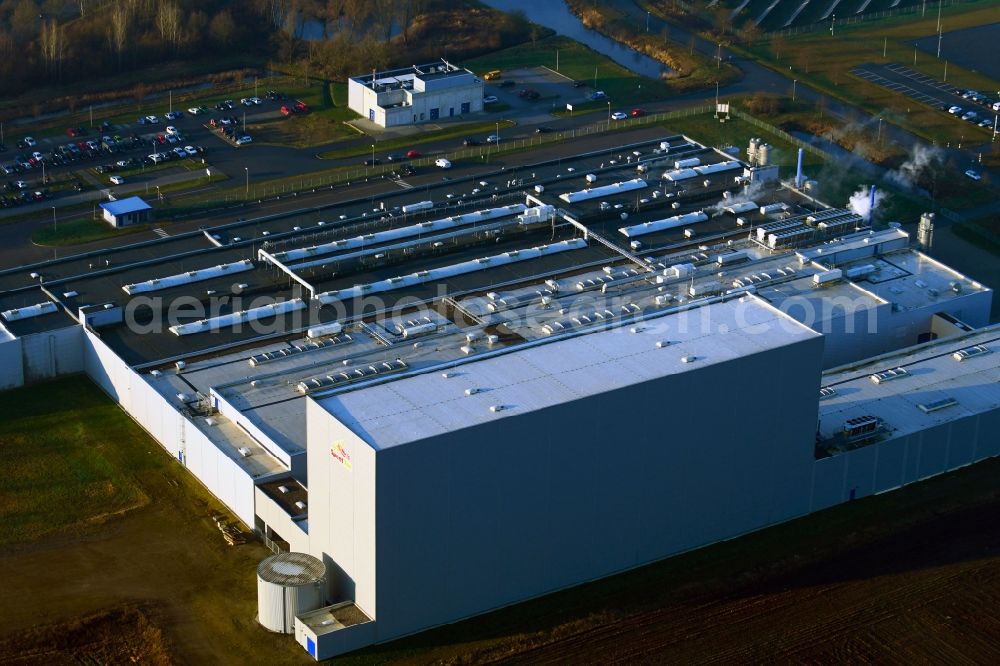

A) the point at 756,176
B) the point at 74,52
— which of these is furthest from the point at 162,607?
the point at 74,52

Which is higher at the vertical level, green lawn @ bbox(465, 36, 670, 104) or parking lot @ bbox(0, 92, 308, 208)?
green lawn @ bbox(465, 36, 670, 104)

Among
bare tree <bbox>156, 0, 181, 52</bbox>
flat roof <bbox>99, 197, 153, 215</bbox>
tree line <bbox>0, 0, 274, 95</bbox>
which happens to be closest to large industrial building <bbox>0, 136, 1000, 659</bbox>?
flat roof <bbox>99, 197, 153, 215</bbox>

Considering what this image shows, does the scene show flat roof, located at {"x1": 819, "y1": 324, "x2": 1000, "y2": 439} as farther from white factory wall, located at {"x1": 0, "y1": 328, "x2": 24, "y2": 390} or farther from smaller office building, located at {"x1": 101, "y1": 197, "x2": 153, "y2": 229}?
smaller office building, located at {"x1": 101, "y1": 197, "x2": 153, "y2": 229}

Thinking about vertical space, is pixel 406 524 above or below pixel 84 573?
above

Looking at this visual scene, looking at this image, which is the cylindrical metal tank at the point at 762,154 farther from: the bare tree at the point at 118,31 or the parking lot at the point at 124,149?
the bare tree at the point at 118,31

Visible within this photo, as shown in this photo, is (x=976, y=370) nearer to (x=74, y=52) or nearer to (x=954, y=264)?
(x=954, y=264)

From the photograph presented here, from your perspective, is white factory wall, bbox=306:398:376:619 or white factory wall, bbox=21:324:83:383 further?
white factory wall, bbox=21:324:83:383

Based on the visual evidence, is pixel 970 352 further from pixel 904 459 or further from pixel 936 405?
pixel 904 459
